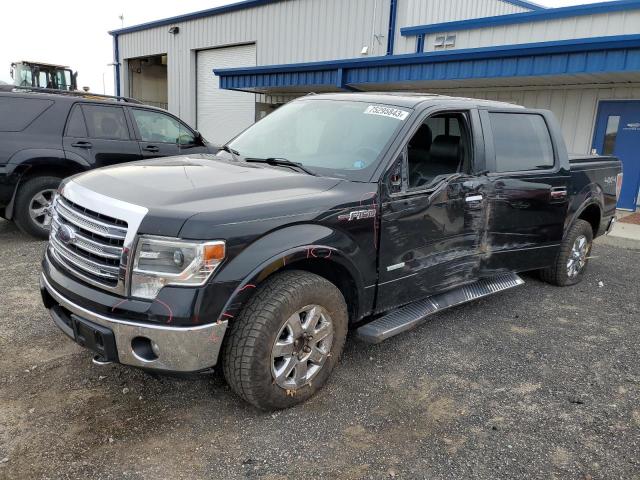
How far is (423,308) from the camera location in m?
3.85

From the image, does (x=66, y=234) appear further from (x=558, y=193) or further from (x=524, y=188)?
Result: (x=558, y=193)

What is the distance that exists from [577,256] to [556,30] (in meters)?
8.18

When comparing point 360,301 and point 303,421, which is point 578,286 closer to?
point 360,301

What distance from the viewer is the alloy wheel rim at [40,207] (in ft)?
21.5

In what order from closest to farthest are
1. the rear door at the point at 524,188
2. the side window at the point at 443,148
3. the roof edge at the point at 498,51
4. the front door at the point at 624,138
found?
the side window at the point at 443,148 → the rear door at the point at 524,188 → the roof edge at the point at 498,51 → the front door at the point at 624,138

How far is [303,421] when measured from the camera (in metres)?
2.98

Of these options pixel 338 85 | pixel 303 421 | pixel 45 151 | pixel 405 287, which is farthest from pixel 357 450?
pixel 338 85

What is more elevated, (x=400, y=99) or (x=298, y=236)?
(x=400, y=99)

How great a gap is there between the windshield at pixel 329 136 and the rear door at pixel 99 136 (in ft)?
11.8

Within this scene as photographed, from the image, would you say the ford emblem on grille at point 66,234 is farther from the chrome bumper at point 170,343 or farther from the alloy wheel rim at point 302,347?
the alloy wheel rim at point 302,347

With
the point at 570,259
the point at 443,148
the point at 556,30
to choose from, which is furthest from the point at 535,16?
the point at 443,148

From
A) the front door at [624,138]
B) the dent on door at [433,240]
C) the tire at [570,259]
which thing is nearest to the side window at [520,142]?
the dent on door at [433,240]

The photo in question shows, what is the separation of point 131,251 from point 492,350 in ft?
9.44

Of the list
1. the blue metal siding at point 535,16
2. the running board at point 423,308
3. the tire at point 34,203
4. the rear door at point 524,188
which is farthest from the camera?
the blue metal siding at point 535,16
